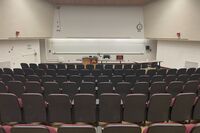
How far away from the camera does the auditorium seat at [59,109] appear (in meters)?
4.36

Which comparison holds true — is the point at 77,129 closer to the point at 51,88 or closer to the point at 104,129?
the point at 104,129

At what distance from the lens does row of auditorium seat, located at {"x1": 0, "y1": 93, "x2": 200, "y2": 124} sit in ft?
14.3

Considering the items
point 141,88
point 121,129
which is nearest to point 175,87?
point 141,88

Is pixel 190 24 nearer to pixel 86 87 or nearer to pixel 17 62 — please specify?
pixel 86 87

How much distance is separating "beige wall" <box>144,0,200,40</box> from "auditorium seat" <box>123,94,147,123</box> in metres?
8.99

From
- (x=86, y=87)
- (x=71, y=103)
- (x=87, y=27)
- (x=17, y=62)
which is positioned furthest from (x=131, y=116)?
(x=87, y=27)

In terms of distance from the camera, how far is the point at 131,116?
4.51 m

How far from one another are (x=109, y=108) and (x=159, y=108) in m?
1.08

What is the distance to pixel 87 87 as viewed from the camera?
5.97 metres

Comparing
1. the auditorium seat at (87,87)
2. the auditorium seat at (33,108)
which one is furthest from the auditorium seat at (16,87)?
the auditorium seat at (87,87)

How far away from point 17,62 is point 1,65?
1.41 metres

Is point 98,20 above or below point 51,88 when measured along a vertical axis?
above

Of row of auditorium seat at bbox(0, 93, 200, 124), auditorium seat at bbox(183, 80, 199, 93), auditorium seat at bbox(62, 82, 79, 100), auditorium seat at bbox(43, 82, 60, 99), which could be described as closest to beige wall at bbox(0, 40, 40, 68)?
auditorium seat at bbox(43, 82, 60, 99)

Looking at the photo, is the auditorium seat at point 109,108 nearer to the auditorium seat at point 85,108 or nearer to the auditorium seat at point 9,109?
the auditorium seat at point 85,108
